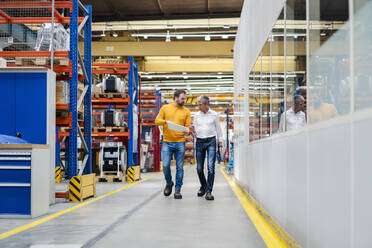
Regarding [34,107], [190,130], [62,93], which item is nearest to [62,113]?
[62,93]

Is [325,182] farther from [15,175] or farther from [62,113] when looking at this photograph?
[62,113]

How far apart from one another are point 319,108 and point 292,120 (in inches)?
46.1

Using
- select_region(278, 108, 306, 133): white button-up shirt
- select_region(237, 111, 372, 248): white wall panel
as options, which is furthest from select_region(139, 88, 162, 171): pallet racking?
select_region(278, 108, 306, 133): white button-up shirt

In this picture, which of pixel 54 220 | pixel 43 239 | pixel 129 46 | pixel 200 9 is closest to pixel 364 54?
pixel 43 239

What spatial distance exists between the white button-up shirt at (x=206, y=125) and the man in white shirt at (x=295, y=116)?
3.92m

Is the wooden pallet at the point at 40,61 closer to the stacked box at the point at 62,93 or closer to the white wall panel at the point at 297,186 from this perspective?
the stacked box at the point at 62,93

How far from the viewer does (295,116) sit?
4656 millimetres

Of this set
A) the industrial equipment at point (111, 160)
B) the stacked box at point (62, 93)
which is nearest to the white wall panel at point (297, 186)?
the stacked box at point (62, 93)

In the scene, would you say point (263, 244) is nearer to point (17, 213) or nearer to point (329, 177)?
point (329, 177)

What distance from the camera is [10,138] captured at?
279 inches

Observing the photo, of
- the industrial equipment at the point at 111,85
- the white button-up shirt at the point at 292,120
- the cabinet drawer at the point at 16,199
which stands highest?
the industrial equipment at the point at 111,85

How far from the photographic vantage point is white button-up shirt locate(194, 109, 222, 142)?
9250 millimetres

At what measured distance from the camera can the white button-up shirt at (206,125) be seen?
30.3ft

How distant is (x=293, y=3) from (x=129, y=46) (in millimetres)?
16529
